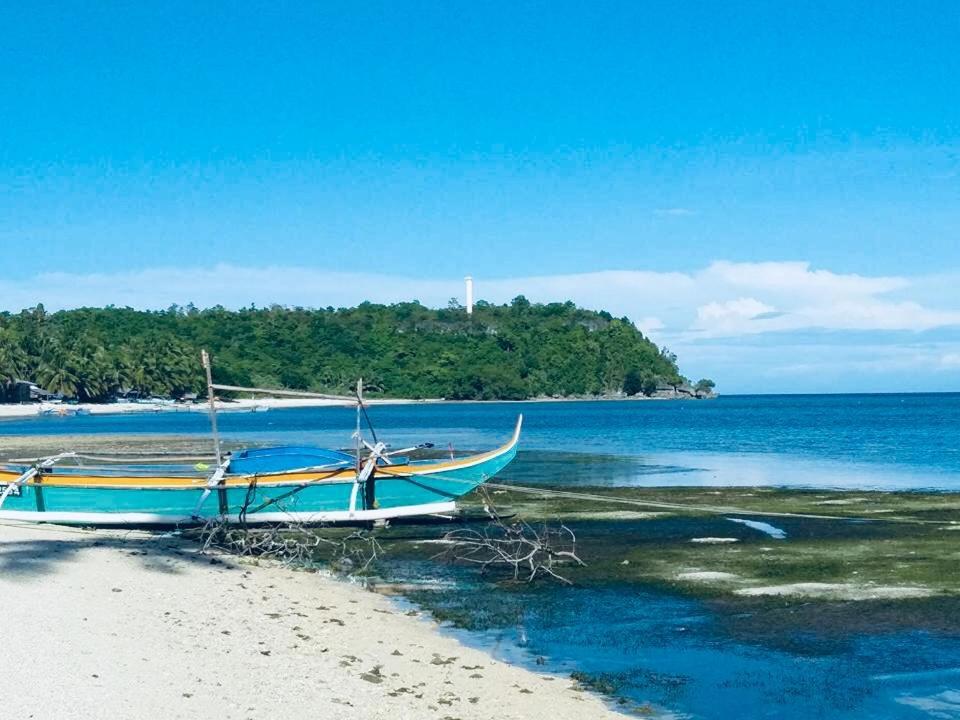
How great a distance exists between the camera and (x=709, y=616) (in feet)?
51.4

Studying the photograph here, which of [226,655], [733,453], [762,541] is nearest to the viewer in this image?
[226,655]

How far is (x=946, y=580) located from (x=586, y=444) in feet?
161

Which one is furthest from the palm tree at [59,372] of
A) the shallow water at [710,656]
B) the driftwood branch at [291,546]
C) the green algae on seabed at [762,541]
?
the shallow water at [710,656]

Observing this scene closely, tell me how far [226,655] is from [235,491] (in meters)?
12.2

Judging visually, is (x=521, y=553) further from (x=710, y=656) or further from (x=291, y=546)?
(x=710, y=656)

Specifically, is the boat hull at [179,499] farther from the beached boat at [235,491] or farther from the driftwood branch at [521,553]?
the driftwood branch at [521,553]

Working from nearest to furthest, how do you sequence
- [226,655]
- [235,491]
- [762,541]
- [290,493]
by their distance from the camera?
[226,655] < [762,541] < [235,491] < [290,493]

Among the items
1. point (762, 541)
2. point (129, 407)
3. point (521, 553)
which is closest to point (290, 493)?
point (521, 553)

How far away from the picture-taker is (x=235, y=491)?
2400cm

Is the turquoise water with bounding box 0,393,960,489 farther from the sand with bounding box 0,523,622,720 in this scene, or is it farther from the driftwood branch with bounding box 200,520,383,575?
the sand with bounding box 0,523,622,720

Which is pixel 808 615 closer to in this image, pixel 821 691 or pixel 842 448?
pixel 821 691

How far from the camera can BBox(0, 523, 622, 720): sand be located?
33.4 ft

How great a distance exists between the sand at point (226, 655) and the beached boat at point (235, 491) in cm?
611

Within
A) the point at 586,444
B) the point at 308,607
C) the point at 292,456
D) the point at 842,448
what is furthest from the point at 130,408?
the point at 308,607
